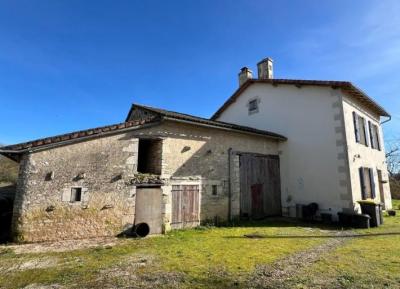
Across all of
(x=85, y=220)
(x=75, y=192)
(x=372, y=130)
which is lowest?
(x=85, y=220)

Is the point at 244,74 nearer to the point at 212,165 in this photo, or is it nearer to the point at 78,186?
the point at 212,165

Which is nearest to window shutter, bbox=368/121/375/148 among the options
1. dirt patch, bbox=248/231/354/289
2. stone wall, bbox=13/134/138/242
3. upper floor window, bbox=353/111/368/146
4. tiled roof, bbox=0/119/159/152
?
upper floor window, bbox=353/111/368/146

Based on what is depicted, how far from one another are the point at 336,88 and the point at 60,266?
11073 millimetres

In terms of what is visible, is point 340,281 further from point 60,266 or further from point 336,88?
point 336,88

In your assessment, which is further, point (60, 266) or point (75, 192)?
point (75, 192)

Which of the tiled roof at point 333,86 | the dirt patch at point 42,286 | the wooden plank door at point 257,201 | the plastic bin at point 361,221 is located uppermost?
the tiled roof at point 333,86

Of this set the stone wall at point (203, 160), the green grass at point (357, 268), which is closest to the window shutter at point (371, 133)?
the stone wall at point (203, 160)

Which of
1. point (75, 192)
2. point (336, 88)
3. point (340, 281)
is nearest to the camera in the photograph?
point (340, 281)

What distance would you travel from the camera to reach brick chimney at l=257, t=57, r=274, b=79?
13703 mm

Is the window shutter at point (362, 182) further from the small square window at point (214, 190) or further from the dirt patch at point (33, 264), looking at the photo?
the dirt patch at point (33, 264)

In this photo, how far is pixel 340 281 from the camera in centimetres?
411

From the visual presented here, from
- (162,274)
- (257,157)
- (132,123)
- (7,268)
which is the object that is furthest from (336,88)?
(7,268)

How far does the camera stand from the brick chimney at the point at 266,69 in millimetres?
13703

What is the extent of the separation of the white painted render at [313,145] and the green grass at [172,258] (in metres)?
3.85
